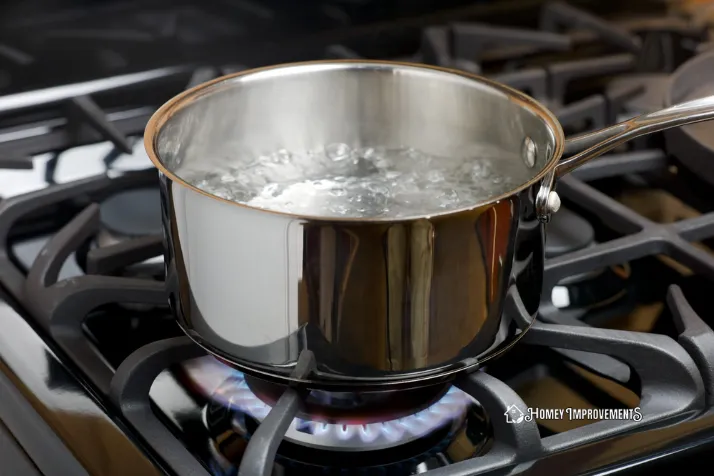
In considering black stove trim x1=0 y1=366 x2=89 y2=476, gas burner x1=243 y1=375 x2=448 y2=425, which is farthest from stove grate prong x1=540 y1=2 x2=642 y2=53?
black stove trim x1=0 y1=366 x2=89 y2=476

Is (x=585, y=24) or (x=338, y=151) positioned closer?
(x=338, y=151)

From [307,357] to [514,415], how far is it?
0.10m

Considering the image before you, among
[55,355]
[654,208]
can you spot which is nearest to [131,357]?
[55,355]

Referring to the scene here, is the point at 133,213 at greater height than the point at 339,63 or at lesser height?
lesser

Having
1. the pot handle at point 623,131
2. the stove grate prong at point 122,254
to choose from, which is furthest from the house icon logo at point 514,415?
the stove grate prong at point 122,254

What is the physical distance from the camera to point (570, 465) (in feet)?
1.30

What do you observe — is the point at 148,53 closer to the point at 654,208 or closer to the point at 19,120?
the point at 19,120

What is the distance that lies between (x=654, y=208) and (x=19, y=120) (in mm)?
484

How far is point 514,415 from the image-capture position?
40 cm

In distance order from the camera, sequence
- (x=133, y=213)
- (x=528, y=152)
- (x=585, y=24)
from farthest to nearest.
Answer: (x=585, y=24), (x=133, y=213), (x=528, y=152)

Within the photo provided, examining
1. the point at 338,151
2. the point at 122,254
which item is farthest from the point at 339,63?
the point at 122,254

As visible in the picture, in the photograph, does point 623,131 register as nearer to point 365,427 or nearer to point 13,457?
point 365,427

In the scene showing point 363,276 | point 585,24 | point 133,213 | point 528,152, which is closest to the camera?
point 363,276

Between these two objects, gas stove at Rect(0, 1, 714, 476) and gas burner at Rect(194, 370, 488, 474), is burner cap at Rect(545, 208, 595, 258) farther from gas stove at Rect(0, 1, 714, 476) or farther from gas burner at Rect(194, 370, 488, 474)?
gas burner at Rect(194, 370, 488, 474)
